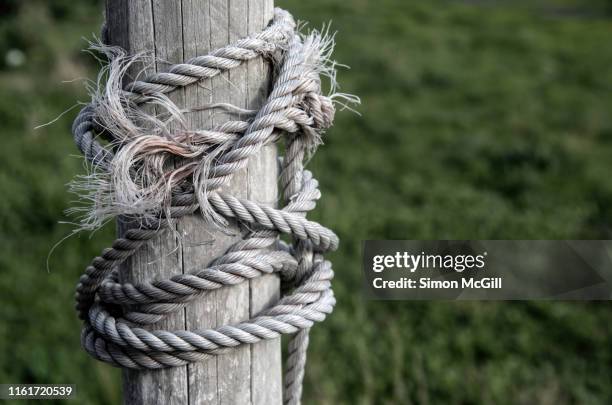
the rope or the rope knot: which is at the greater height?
the rope knot

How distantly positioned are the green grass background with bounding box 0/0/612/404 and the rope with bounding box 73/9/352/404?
6.99 ft

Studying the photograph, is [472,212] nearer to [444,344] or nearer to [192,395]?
[444,344]

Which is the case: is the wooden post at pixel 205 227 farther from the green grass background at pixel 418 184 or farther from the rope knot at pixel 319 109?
the green grass background at pixel 418 184

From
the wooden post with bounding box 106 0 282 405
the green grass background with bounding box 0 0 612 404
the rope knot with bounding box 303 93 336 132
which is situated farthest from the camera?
the green grass background with bounding box 0 0 612 404

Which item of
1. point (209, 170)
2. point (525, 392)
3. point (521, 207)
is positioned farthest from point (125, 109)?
point (521, 207)

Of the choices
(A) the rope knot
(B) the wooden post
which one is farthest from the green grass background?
(A) the rope knot

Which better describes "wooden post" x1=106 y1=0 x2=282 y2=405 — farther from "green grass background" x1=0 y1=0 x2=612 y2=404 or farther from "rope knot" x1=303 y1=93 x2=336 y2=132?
"green grass background" x1=0 y1=0 x2=612 y2=404

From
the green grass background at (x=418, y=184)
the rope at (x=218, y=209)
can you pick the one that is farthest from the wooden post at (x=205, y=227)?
the green grass background at (x=418, y=184)

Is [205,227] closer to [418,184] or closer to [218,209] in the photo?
[218,209]

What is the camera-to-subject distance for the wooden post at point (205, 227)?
1.32m

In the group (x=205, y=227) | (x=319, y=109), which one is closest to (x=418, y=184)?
(x=319, y=109)

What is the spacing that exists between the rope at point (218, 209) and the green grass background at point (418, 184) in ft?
6.99

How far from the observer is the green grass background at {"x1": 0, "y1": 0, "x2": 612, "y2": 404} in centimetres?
370

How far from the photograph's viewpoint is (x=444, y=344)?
392 centimetres
